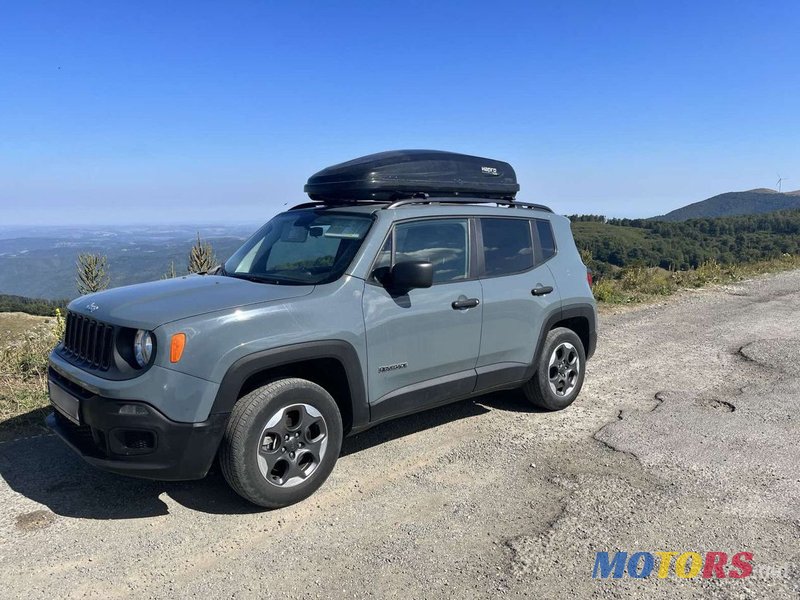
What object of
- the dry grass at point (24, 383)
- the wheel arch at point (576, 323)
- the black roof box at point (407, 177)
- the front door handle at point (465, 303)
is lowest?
the dry grass at point (24, 383)

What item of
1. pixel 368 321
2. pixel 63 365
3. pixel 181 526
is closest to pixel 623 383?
pixel 368 321

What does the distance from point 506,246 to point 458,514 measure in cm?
230

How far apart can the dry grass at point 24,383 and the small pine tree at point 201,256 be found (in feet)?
6.90

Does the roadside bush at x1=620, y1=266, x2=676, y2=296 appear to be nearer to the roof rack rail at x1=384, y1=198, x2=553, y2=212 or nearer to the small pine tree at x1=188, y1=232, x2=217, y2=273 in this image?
the roof rack rail at x1=384, y1=198, x2=553, y2=212

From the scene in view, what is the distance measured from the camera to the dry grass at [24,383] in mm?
4852

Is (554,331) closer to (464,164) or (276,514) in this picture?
(464,164)

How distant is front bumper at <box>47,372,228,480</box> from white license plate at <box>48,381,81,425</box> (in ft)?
0.17

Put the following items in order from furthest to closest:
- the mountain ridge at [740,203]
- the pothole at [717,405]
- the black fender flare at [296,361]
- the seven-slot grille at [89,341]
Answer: the mountain ridge at [740,203]
the pothole at [717,405]
the seven-slot grille at [89,341]
the black fender flare at [296,361]

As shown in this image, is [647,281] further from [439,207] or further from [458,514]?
[458,514]

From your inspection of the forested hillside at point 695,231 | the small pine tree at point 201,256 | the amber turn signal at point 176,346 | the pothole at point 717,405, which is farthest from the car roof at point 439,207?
the forested hillside at point 695,231

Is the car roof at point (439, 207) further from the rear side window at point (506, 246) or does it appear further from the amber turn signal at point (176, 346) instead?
the amber turn signal at point (176, 346)

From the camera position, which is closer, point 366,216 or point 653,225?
point 366,216

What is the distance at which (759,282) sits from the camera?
14.0m

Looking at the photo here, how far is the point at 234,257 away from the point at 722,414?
444 cm
